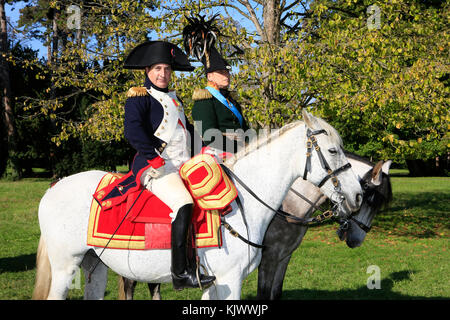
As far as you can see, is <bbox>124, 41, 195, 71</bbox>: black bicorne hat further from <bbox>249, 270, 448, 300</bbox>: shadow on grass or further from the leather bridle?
<bbox>249, 270, 448, 300</bbox>: shadow on grass

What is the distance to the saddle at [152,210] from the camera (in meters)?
3.79

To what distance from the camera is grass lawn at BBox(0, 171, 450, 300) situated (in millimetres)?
7336

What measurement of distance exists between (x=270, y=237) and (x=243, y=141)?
1.38 m

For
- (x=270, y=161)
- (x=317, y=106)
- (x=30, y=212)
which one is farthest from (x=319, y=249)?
(x=30, y=212)

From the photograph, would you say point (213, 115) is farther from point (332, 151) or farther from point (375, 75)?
point (375, 75)

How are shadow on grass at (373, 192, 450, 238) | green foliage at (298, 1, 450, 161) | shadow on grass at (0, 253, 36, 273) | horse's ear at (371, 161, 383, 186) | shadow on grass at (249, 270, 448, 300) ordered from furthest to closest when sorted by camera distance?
shadow on grass at (373, 192, 450, 238), green foliage at (298, 1, 450, 161), shadow on grass at (0, 253, 36, 273), shadow on grass at (249, 270, 448, 300), horse's ear at (371, 161, 383, 186)

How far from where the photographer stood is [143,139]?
389cm

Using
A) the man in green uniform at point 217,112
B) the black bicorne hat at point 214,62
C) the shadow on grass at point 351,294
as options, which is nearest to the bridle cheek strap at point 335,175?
the man in green uniform at point 217,112

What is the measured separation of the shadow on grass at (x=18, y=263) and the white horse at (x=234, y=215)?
547 cm

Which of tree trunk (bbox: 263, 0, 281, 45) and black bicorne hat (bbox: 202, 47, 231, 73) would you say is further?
tree trunk (bbox: 263, 0, 281, 45)

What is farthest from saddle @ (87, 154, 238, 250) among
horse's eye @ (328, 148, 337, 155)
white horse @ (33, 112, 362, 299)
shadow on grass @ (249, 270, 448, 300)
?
shadow on grass @ (249, 270, 448, 300)

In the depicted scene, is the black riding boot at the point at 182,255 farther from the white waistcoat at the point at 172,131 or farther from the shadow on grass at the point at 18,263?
the shadow on grass at the point at 18,263
